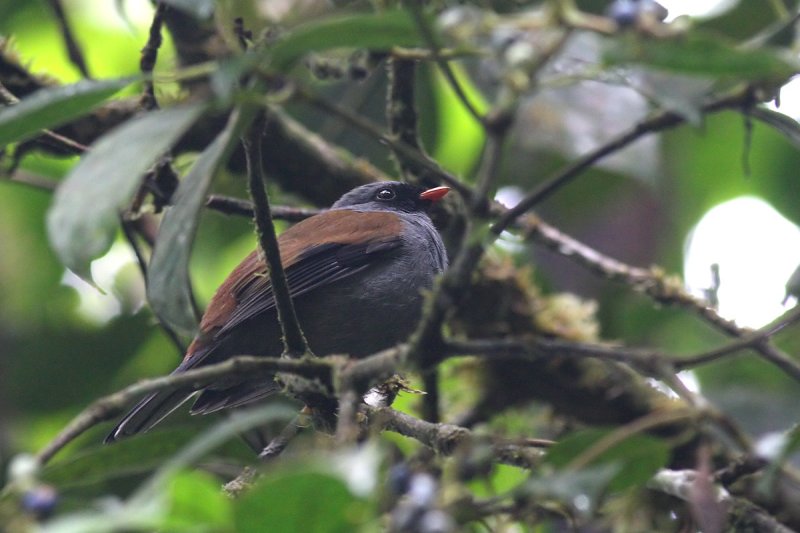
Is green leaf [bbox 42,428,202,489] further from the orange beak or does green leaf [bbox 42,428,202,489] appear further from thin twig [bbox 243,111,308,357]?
the orange beak

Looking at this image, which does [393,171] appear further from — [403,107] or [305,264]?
[305,264]

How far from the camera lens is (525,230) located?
506 centimetres

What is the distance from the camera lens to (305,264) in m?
4.48

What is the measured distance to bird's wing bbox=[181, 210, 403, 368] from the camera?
14.0 ft

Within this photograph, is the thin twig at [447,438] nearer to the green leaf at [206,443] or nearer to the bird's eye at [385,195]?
the green leaf at [206,443]

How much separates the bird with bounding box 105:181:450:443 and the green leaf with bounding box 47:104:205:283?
233cm

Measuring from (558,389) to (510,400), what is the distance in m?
0.29

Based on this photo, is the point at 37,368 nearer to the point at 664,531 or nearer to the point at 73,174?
the point at 664,531

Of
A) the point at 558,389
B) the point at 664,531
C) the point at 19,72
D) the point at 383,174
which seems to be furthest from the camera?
the point at 383,174

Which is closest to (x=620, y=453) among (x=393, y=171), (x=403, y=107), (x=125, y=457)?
(x=125, y=457)

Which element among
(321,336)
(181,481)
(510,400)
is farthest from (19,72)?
(181,481)

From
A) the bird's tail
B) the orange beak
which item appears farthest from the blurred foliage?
the orange beak

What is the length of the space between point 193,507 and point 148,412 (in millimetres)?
2699

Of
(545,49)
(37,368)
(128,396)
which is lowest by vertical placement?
(37,368)
